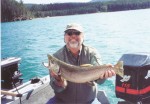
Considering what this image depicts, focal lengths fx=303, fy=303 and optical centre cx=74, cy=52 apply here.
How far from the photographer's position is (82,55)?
390 cm

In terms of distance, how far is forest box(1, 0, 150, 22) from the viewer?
7492 centimetres

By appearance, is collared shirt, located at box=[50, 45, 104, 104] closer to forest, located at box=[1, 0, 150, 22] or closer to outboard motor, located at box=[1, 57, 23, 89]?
outboard motor, located at box=[1, 57, 23, 89]

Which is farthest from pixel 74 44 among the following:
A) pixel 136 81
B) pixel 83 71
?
pixel 136 81

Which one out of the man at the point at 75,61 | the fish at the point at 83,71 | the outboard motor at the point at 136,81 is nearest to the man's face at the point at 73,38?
the man at the point at 75,61

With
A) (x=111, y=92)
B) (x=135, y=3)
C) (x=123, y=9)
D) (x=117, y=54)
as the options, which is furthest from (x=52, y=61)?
(x=123, y=9)

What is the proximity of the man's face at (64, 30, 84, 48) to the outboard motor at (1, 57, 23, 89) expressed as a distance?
2093mm

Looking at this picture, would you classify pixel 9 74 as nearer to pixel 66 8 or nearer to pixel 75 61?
pixel 75 61

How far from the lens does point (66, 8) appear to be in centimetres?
9800

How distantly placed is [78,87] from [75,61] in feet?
1.13

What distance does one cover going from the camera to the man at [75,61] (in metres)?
3.80

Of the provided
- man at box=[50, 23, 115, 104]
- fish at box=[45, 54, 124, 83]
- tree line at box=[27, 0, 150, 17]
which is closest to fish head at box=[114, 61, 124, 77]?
fish at box=[45, 54, 124, 83]

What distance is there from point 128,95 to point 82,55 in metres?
1.02

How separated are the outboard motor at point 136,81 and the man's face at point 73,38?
1.01 meters

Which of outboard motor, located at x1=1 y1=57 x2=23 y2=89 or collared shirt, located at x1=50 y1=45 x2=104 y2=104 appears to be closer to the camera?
collared shirt, located at x1=50 y1=45 x2=104 y2=104
